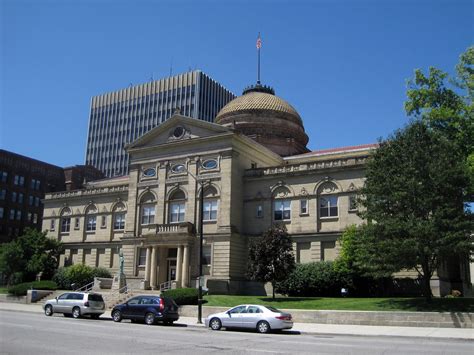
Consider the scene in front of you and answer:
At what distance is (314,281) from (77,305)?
19.0m

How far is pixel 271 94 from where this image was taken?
6638 cm

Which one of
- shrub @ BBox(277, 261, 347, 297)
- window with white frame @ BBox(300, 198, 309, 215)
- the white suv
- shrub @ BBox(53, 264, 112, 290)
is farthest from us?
shrub @ BBox(53, 264, 112, 290)

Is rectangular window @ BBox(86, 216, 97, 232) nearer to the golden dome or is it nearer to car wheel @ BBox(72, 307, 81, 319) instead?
the golden dome

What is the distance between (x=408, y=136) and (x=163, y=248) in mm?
27185

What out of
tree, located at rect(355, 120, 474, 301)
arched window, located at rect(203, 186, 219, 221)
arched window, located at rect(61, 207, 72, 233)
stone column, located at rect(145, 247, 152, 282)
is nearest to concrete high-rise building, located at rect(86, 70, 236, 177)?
arched window, located at rect(61, 207, 72, 233)

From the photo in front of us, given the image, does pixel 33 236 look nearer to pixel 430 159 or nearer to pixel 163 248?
pixel 163 248

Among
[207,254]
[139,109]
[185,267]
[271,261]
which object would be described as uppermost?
[139,109]

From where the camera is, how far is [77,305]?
3091 cm

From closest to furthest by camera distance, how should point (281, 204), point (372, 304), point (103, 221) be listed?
point (372, 304) < point (281, 204) < point (103, 221)

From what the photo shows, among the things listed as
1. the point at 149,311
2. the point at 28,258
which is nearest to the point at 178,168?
the point at 28,258

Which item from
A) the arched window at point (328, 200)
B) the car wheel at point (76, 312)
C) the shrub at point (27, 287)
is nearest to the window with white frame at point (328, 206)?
the arched window at point (328, 200)

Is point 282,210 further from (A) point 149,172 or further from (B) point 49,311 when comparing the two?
(B) point 49,311

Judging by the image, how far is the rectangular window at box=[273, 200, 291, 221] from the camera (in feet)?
156

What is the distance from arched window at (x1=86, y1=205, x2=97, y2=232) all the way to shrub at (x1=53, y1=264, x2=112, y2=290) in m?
7.97
